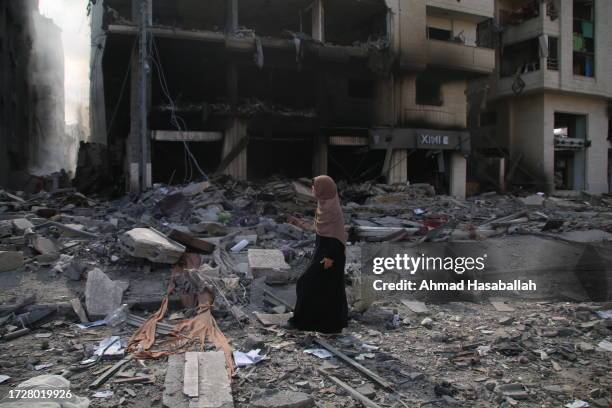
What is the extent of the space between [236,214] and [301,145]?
9.96 metres

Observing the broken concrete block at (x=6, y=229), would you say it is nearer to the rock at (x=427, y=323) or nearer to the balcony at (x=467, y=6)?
the rock at (x=427, y=323)

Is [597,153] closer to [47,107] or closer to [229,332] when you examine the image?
[229,332]

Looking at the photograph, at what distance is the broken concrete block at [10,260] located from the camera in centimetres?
644

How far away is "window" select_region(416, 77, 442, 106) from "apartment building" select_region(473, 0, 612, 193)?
4683 millimetres

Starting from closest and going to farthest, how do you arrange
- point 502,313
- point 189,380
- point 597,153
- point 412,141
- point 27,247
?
point 189,380 < point 502,313 < point 27,247 < point 412,141 < point 597,153

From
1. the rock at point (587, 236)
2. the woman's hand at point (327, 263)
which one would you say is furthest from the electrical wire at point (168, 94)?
the woman's hand at point (327, 263)

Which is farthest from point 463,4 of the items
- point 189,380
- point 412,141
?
point 189,380

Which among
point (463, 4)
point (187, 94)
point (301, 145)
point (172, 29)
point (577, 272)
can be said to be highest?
point (463, 4)

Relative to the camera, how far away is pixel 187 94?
18.6 meters

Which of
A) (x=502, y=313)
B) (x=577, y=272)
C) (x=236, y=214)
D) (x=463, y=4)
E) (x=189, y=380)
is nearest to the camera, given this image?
(x=189, y=380)

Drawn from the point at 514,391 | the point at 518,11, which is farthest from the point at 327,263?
the point at 518,11

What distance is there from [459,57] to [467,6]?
3.01m

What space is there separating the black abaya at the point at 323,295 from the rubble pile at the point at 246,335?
6.4 inches

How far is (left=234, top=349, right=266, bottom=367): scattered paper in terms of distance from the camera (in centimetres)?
416
